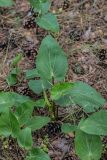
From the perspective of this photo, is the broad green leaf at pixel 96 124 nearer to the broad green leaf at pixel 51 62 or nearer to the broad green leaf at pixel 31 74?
the broad green leaf at pixel 51 62

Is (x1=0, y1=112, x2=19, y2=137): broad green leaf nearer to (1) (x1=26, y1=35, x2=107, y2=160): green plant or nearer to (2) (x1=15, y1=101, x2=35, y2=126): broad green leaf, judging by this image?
(2) (x1=15, y1=101, x2=35, y2=126): broad green leaf

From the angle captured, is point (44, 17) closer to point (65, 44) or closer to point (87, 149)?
point (65, 44)

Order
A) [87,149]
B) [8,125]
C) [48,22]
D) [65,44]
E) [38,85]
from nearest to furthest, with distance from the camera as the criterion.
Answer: [87,149]
[8,125]
[38,85]
[48,22]
[65,44]

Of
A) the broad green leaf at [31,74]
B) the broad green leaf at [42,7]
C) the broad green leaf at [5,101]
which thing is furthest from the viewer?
the broad green leaf at [42,7]

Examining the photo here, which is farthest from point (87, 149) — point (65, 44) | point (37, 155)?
point (65, 44)

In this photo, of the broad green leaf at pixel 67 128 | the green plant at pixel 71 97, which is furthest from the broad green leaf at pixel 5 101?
the broad green leaf at pixel 67 128
